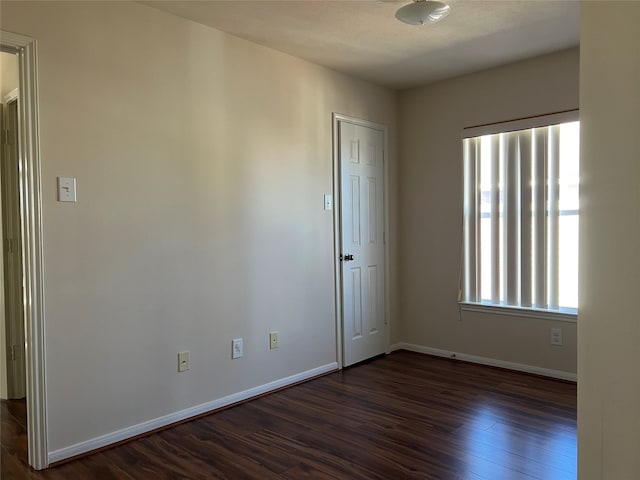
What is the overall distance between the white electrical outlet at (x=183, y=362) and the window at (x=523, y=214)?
2.45 m

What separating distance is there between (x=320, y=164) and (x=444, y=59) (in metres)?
1.27

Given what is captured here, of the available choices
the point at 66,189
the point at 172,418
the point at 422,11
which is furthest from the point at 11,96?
the point at 422,11

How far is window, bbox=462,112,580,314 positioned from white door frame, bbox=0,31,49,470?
127 inches

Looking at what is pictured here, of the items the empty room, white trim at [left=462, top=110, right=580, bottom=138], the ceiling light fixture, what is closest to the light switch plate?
the empty room

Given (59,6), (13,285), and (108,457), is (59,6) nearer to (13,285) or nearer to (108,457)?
(13,285)

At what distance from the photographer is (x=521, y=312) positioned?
3750 mm

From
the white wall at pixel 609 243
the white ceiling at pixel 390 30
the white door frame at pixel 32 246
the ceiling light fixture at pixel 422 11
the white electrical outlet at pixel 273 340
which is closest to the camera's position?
the white wall at pixel 609 243

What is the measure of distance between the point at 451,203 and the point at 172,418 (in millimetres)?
2863

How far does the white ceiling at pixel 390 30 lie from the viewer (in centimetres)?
269

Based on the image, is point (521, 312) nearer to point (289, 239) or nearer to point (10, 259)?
point (289, 239)

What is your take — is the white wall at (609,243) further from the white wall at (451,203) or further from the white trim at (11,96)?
the white trim at (11,96)

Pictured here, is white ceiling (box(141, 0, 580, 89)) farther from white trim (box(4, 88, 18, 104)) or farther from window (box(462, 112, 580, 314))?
white trim (box(4, 88, 18, 104))

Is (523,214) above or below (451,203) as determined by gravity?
below

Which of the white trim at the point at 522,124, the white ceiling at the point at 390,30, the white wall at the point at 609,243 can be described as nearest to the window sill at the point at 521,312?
the white trim at the point at 522,124
